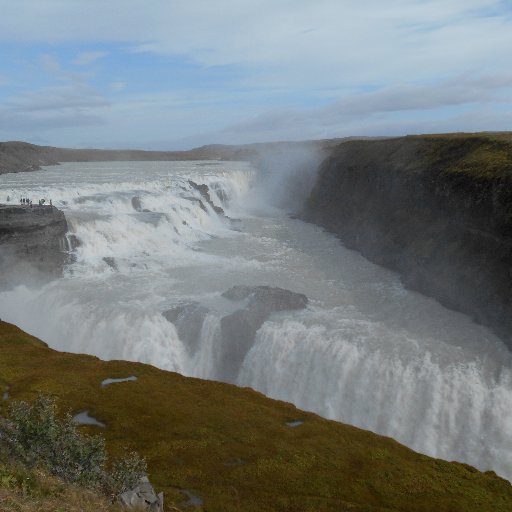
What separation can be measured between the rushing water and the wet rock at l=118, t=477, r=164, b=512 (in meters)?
20.4

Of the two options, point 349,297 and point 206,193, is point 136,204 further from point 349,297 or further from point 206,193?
point 349,297

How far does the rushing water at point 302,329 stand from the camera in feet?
109

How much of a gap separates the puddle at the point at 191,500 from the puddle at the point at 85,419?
698cm

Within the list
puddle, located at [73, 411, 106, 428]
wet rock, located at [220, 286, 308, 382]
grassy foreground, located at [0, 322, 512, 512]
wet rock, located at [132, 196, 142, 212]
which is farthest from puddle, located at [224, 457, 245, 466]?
wet rock, located at [132, 196, 142, 212]

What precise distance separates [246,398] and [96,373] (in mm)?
9208

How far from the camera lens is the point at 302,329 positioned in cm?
4041

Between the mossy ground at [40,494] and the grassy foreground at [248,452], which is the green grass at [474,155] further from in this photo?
the mossy ground at [40,494]

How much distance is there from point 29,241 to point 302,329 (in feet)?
90.8

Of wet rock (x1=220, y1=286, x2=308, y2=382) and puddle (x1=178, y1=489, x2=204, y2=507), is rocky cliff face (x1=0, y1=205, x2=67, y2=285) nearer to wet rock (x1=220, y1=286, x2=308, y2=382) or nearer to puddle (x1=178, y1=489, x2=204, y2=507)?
wet rock (x1=220, y1=286, x2=308, y2=382)

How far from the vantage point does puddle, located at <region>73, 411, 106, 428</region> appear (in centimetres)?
2562

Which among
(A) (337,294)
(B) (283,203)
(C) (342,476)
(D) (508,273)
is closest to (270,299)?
(A) (337,294)

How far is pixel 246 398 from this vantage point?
97.5 ft

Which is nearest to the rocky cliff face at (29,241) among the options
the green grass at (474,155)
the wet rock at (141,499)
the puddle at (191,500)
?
the puddle at (191,500)

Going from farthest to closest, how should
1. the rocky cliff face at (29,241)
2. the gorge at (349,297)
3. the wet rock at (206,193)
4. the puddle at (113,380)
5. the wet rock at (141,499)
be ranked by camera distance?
1. the wet rock at (206,193)
2. the rocky cliff face at (29,241)
3. the gorge at (349,297)
4. the puddle at (113,380)
5. the wet rock at (141,499)
